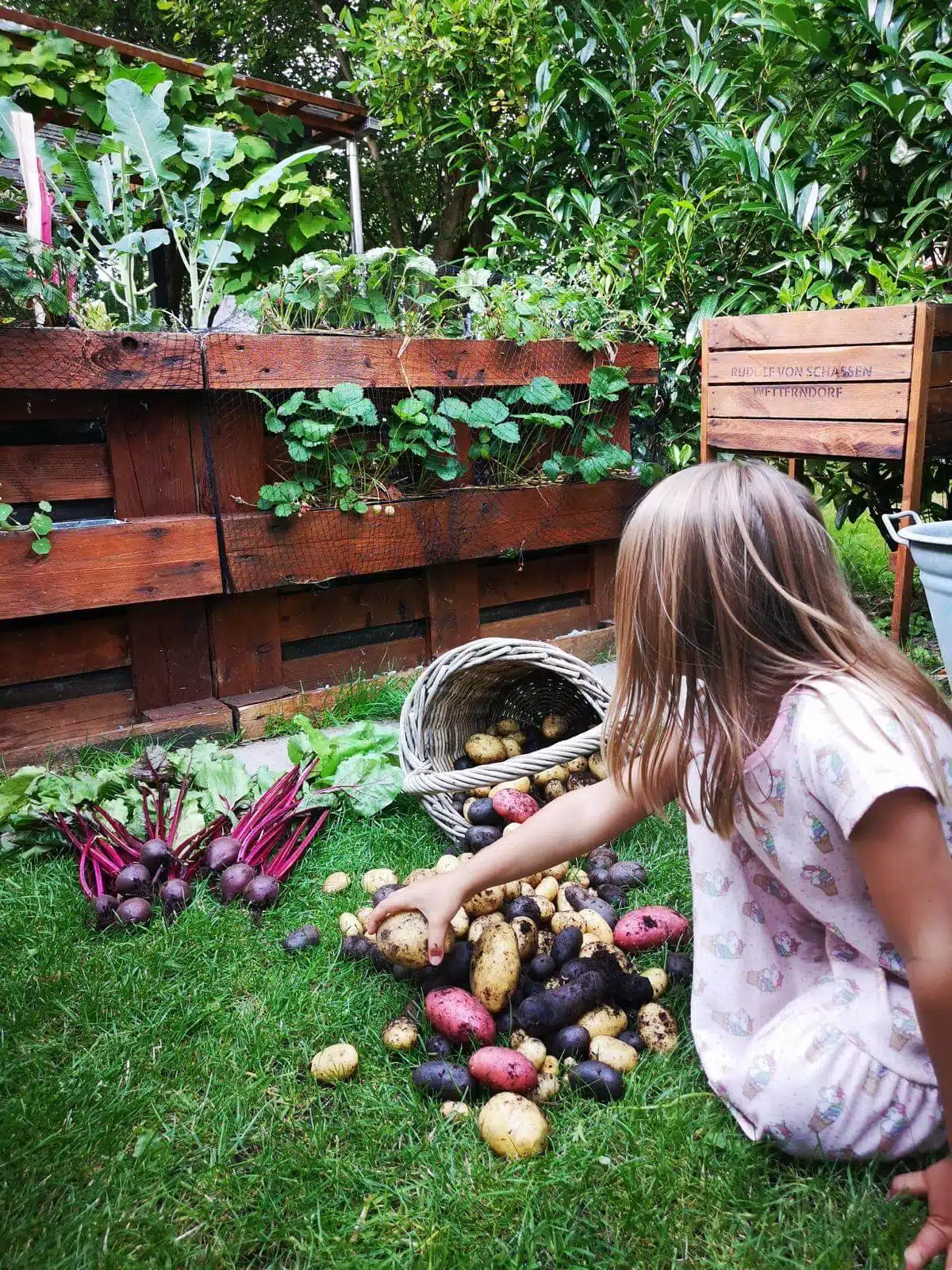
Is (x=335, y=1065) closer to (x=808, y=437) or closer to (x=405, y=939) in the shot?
(x=405, y=939)

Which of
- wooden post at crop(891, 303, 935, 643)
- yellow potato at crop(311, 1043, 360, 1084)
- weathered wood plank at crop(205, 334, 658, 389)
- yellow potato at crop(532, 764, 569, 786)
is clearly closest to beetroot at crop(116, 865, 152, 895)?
yellow potato at crop(311, 1043, 360, 1084)

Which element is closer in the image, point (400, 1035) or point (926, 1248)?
point (926, 1248)

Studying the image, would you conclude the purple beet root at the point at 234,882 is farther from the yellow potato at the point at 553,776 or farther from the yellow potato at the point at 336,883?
the yellow potato at the point at 553,776

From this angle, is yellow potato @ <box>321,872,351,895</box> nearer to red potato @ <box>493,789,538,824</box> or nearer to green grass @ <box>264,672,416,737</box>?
red potato @ <box>493,789,538,824</box>

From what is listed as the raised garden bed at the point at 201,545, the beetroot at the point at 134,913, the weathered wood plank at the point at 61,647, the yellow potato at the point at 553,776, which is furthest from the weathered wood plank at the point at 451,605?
the beetroot at the point at 134,913

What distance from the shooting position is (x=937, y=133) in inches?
163

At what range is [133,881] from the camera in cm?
221

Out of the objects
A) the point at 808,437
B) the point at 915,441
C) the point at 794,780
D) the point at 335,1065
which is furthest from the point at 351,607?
the point at 794,780

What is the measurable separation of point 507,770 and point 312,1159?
103 cm

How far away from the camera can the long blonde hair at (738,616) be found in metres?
1.34

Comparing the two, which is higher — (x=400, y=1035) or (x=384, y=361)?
(x=384, y=361)

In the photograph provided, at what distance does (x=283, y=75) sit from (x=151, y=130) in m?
9.36

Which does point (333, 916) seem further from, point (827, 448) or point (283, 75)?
point (283, 75)

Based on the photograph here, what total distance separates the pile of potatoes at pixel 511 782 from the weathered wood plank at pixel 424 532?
3.36 ft
